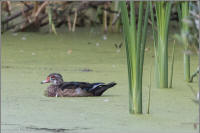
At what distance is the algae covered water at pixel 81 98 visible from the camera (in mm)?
2740

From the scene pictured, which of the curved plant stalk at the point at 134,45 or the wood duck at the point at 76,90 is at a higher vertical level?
the curved plant stalk at the point at 134,45

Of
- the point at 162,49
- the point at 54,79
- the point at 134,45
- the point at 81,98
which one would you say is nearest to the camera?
the point at 134,45

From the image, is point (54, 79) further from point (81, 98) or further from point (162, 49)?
point (162, 49)

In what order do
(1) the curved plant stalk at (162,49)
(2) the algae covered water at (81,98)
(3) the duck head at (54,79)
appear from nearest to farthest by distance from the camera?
(2) the algae covered water at (81,98), (1) the curved plant stalk at (162,49), (3) the duck head at (54,79)

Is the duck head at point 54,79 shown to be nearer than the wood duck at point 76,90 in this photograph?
No

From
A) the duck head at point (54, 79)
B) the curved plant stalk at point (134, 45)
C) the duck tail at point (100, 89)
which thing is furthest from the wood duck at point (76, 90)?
the curved plant stalk at point (134, 45)

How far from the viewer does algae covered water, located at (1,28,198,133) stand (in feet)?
8.99

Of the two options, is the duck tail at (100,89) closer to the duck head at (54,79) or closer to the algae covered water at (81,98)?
the algae covered water at (81,98)

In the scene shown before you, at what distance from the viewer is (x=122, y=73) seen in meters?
4.34

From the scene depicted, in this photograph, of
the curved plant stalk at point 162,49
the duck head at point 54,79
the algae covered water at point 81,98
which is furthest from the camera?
the duck head at point 54,79

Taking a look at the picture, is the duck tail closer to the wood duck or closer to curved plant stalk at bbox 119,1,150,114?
the wood duck

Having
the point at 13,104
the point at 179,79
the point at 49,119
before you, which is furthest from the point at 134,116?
the point at 179,79

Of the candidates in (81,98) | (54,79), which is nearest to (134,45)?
(81,98)

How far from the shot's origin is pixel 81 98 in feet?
11.4
